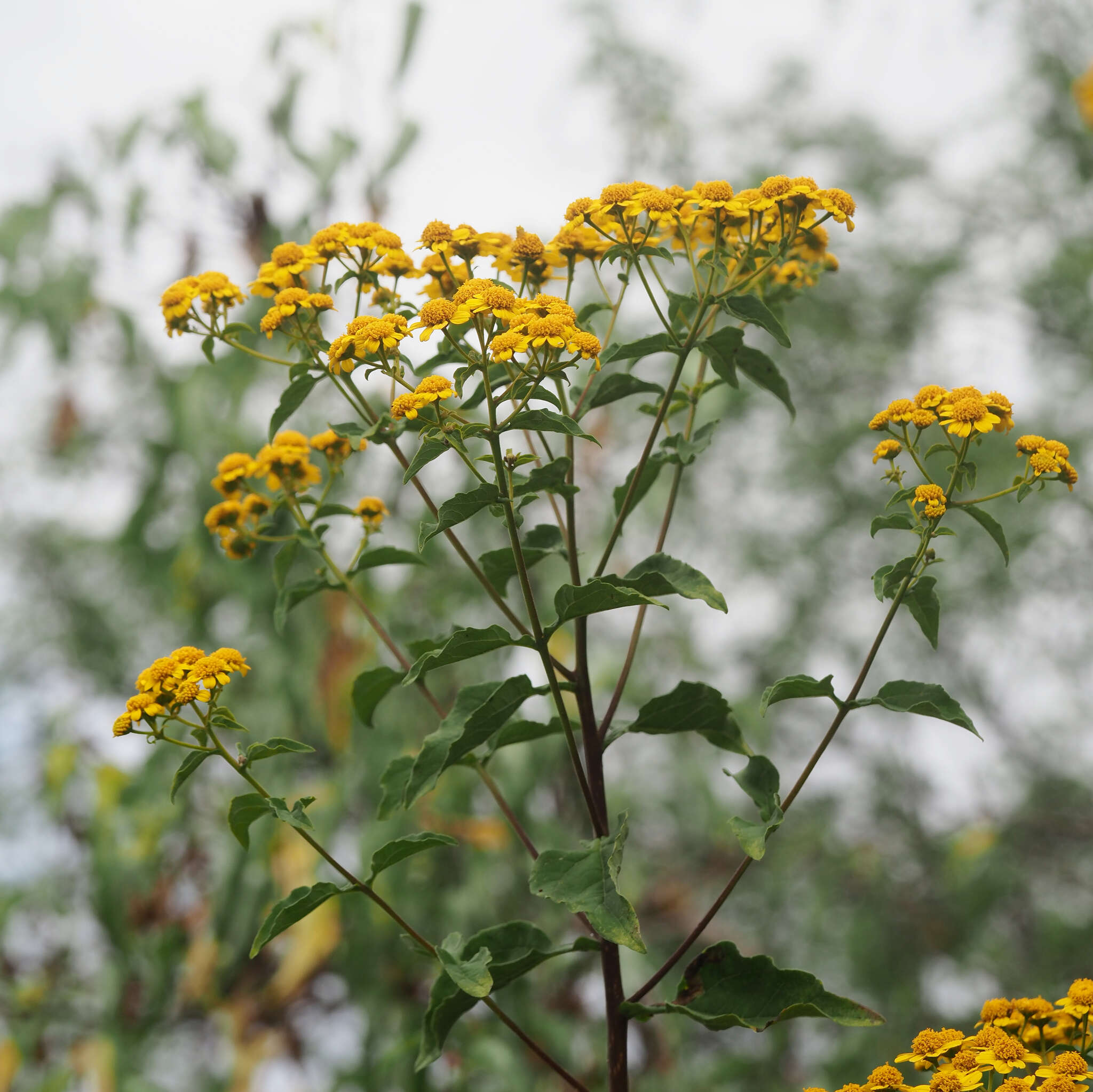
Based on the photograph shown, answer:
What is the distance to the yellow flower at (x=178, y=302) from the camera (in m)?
1.17

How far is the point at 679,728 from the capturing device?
43.8 inches

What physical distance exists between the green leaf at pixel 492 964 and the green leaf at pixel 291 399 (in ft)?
1.81

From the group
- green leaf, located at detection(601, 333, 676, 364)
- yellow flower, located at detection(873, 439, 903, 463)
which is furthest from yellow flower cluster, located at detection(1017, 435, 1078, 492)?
green leaf, located at detection(601, 333, 676, 364)

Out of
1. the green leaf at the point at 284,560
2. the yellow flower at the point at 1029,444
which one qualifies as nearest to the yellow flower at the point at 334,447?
the green leaf at the point at 284,560

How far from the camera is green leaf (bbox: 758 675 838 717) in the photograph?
95 cm

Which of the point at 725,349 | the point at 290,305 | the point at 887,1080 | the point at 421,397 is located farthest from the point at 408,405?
the point at 887,1080

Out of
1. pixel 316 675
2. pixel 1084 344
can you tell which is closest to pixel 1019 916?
pixel 1084 344

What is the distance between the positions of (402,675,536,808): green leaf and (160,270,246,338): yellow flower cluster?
51 cm

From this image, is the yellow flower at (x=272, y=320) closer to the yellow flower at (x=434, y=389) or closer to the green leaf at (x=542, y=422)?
the yellow flower at (x=434, y=389)

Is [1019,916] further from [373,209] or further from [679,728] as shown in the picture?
[679,728]

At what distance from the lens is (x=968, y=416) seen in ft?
3.24

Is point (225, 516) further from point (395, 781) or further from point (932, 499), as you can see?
point (932, 499)

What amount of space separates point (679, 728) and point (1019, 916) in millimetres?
5557

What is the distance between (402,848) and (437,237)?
0.58 meters
